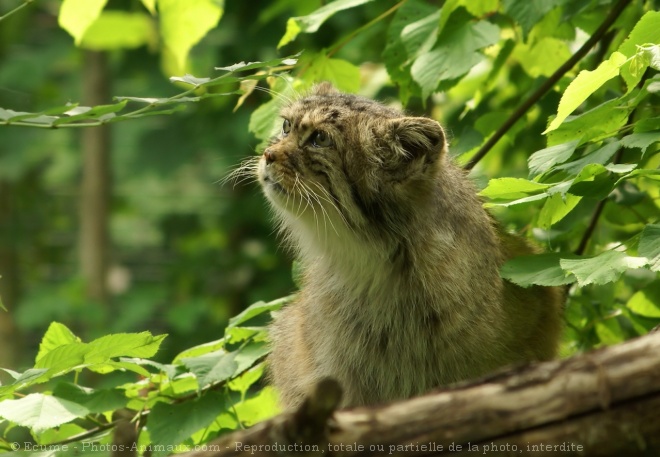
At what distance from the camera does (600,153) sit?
142 inches

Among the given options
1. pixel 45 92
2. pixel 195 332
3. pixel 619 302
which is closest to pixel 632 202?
pixel 619 302

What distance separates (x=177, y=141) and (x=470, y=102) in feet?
15.8

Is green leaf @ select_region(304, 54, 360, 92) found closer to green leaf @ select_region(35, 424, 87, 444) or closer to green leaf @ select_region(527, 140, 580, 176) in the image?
green leaf @ select_region(527, 140, 580, 176)

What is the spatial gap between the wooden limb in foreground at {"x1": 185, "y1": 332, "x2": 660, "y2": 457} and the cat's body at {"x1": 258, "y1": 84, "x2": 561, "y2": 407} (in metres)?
1.65

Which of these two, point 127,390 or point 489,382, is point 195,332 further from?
point 489,382

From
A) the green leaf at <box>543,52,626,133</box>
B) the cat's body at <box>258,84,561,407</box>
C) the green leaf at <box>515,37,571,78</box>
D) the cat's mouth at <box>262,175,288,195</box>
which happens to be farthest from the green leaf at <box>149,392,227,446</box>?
the green leaf at <box>515,37,571,78</box>

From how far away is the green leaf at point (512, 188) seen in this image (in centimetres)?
346

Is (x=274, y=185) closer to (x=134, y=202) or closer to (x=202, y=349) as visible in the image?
(x=202, y=349)

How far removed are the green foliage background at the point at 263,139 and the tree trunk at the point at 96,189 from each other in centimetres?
→ 24

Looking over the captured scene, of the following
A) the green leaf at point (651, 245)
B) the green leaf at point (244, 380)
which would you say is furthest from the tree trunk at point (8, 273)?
the green leaf at point (651, 245)

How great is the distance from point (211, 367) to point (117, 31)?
5.75 metres

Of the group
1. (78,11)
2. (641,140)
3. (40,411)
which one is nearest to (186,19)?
(78,11)

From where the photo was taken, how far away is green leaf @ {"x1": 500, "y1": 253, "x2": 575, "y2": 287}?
12.1 ft

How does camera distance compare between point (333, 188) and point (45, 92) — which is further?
point (45, 92)
